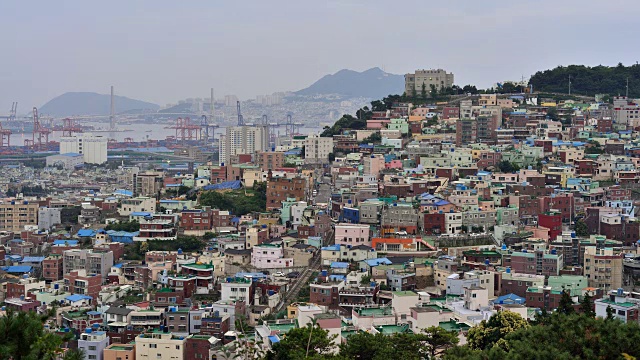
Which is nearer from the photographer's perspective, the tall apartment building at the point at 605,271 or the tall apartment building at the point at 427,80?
the tall apartment building at the point at 605,271

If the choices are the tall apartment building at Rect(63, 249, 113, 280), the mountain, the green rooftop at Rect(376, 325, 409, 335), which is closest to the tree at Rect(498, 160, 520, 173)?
the tall apartment building at Rect(63, 249, 113, 280)

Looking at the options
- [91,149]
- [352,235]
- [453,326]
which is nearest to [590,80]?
[352,235]

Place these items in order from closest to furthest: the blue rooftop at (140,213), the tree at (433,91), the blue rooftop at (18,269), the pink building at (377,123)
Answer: the blue rooftop at (18,269), the blue rooftop at (140,213), the pink building at (377,123), the tree at (433,91)

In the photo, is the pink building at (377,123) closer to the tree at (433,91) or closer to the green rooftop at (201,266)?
the tree at (433,91)

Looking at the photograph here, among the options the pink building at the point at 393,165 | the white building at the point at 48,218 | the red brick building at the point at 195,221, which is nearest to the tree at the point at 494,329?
the red brick building at the point at 195,221

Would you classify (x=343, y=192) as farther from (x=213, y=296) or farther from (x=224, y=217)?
(x=213, y=296)

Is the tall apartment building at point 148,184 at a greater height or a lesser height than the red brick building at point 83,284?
greater

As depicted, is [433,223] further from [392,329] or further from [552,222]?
[392,329]

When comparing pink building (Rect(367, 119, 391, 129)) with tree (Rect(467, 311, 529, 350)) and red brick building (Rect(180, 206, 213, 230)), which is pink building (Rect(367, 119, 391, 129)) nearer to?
red brick building (Rect(180, 206, 213, 230))
